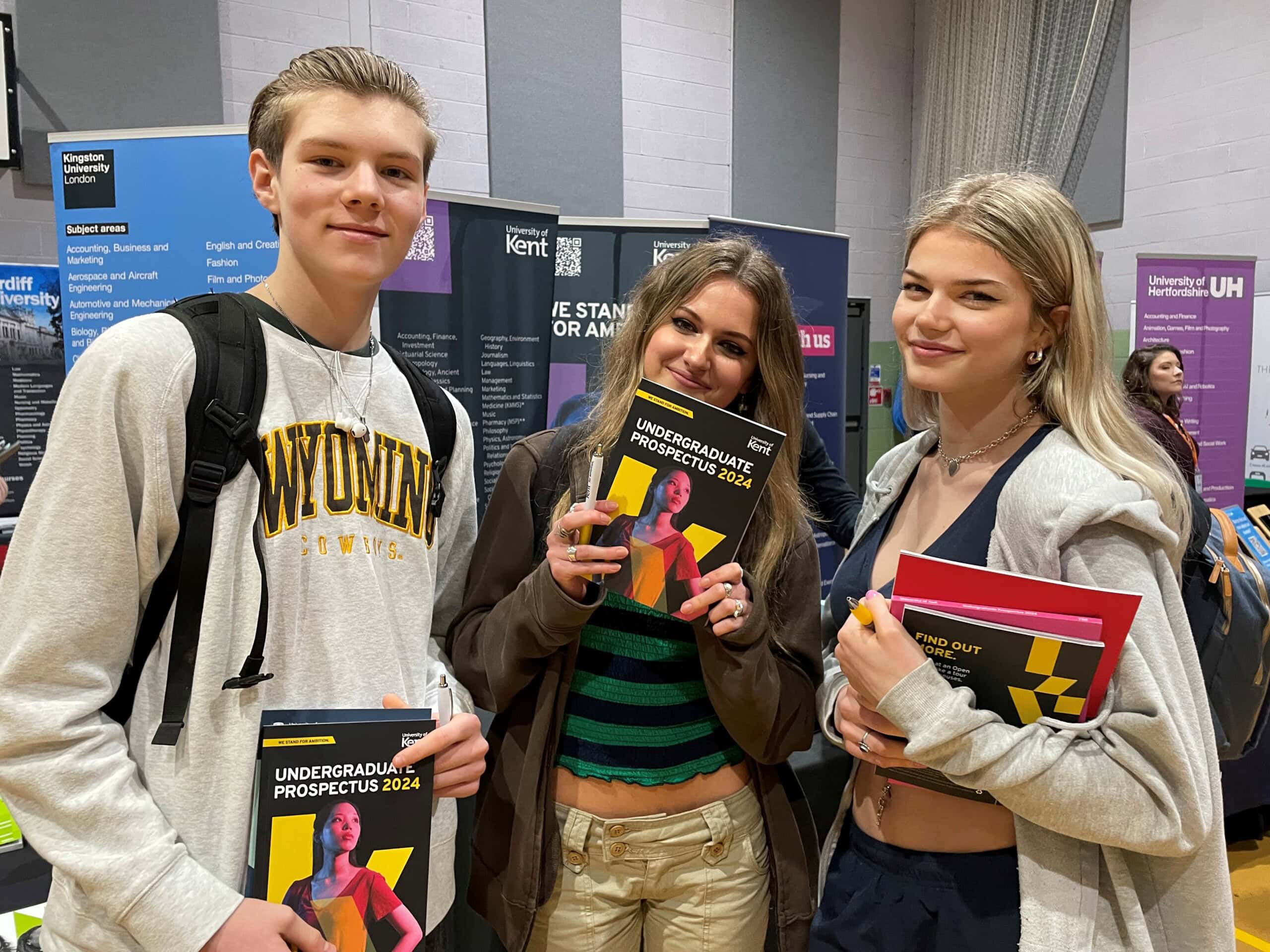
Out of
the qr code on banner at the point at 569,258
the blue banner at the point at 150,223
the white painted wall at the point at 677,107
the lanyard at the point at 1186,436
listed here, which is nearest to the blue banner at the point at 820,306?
the qr code on banner at the point at 569,258

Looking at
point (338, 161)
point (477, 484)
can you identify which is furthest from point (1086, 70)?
point (338, 161)

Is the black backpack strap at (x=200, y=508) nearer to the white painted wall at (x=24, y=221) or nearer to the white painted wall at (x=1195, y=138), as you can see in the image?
the white painted wall at (x=24, y=221)

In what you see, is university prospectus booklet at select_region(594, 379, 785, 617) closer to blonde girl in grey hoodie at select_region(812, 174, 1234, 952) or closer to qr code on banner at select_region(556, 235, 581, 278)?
blonde girl in grey hoodie at select_region(812, 174, 1234, 952)

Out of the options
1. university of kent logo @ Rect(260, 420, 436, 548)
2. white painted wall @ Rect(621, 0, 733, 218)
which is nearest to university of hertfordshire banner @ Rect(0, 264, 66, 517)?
white painted wall @ Rect(621, 0, 733, 218)

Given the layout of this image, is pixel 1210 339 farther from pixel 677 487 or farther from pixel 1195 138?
pixel 677 487

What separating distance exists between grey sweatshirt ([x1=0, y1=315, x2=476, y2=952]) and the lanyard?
497cm

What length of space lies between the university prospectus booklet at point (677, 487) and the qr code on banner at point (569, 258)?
2.72 m

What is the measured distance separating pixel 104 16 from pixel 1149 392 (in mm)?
6286

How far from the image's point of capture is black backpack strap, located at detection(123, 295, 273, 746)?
1.05m

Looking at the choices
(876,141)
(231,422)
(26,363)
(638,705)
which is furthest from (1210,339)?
(26,363)

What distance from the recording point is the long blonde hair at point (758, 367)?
1.53m

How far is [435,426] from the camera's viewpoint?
1.36 m

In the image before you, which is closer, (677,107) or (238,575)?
(238,575)

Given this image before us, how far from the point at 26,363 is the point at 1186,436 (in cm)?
641
